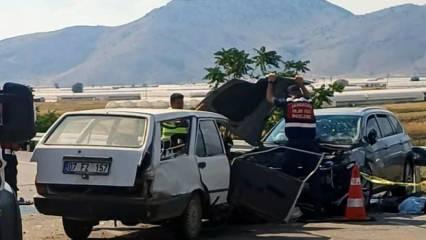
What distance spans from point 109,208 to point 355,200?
4130mm

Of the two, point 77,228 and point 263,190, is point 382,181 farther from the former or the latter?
point 77,228

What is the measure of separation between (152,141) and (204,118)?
1409mm

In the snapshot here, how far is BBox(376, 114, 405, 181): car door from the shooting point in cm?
1383

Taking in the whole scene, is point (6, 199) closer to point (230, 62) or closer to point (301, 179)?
point (301, 179)

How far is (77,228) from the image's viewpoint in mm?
10227

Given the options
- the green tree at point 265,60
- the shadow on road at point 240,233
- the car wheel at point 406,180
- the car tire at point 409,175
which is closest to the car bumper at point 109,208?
the shadow on road at point 240,233

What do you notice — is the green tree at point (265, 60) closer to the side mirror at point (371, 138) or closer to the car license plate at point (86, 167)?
the side mirror at point (371, 138)

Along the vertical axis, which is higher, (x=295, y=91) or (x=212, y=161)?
(x=295, y=91)

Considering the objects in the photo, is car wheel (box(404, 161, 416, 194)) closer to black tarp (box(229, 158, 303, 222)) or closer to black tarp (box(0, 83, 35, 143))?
black tarp (box(229, 158, 303, 222))

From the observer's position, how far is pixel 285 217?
11.1 metres

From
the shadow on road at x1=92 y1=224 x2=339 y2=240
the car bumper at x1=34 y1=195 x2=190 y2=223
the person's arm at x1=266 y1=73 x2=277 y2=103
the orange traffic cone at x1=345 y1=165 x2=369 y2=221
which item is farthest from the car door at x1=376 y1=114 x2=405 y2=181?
the car bumper at x1=34 y1=195 x2=190 y2=223

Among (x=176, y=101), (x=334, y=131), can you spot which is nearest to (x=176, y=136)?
(x=176, y=101)

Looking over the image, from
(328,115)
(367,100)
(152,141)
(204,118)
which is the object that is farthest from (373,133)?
(367,100)

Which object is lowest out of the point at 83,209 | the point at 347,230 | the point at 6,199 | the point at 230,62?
the point at 347,230
